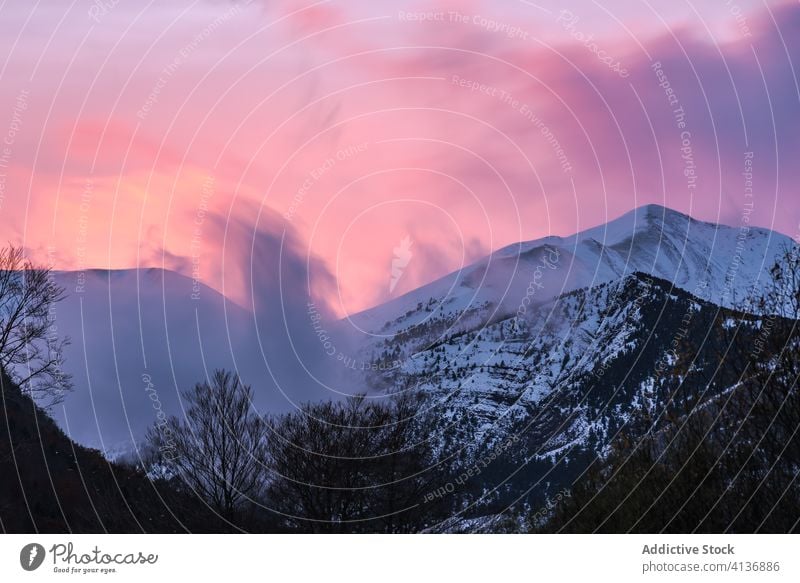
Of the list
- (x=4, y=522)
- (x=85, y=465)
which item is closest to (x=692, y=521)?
(x=4, y=522)

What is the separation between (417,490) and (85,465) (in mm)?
22628

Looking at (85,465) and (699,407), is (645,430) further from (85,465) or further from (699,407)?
(85,465)

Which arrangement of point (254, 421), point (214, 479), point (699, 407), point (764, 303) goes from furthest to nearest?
point (254, 421) < point (214, 479) < point (699, 407) < point (764, 303)

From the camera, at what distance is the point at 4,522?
50438mm

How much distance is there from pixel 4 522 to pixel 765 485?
3597 centimetres
